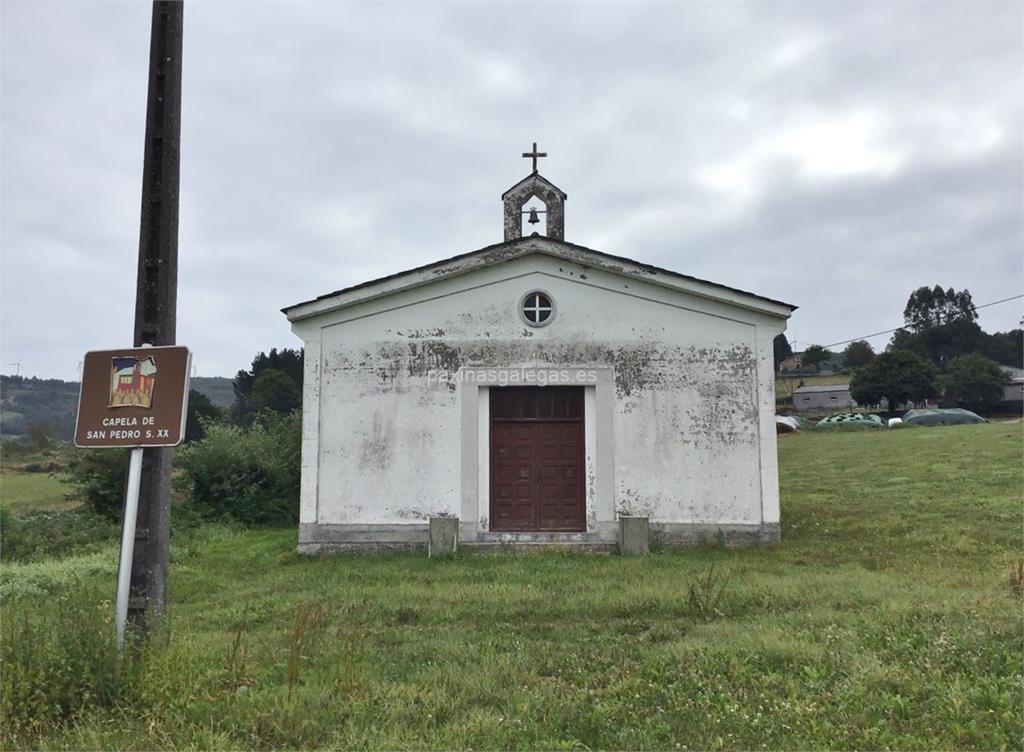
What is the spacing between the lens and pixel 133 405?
16.8 feet

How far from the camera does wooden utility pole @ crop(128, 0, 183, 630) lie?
17.1ft

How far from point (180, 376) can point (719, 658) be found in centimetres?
456

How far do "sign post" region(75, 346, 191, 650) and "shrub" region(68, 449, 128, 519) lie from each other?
1287cm

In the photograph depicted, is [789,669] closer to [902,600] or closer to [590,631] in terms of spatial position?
[590,631]

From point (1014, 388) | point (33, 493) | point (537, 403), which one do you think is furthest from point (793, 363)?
point (537, 403)

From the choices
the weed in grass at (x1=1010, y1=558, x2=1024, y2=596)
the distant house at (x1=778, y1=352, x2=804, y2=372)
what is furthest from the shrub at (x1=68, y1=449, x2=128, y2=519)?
the distant house at (x1=778, y1=352, x2=804, y2=372)

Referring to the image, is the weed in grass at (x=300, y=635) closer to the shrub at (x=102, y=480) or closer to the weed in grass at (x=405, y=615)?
the weed in grass at (x=405, y=615)

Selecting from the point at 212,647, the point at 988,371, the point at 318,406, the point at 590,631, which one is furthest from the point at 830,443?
the point at 988,371

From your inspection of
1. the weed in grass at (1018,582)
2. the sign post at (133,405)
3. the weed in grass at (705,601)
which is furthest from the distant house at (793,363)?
the sign post at (133,405)

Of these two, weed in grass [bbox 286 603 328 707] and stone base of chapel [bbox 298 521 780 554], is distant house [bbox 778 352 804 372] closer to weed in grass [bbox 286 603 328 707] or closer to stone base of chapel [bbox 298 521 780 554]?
stone base of chapel [bbox 298 521 780 554]

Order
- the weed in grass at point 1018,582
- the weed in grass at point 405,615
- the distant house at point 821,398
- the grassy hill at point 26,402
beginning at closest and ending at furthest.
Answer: the weed in grass at point 405,615 < the weed in grass at point 1018,582 < the grassy hill at point 26,402 < the distant house at point 821,398

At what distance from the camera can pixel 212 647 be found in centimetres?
638

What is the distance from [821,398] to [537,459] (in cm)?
7645

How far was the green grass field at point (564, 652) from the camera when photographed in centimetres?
454
